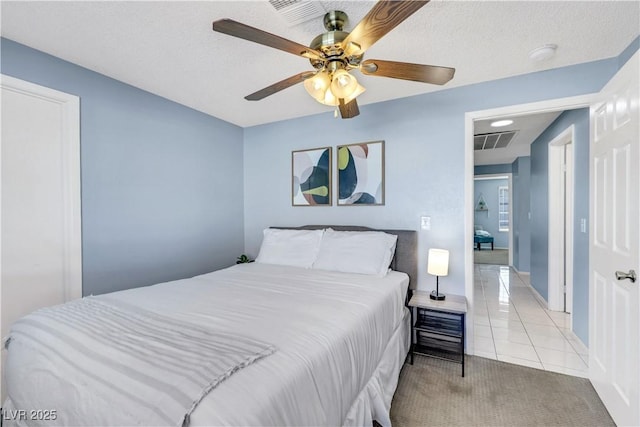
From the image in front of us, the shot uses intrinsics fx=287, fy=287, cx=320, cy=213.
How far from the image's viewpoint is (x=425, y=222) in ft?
9.21

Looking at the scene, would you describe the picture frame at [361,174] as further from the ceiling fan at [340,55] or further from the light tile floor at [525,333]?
the light tile floor at [525,333]

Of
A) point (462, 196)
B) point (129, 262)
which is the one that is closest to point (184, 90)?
point (129, 262)

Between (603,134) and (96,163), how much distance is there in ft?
12.4

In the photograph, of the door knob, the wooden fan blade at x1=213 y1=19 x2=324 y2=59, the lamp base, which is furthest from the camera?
the lamp base

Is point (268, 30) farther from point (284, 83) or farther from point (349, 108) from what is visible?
point (349, 108)

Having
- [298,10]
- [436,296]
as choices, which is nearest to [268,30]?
[298,10]

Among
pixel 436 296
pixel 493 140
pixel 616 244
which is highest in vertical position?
pixel 493 140

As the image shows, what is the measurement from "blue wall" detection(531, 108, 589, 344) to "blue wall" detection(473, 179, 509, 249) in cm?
591

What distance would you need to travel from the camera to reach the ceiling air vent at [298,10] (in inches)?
61.0

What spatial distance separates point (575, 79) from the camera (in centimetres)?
225

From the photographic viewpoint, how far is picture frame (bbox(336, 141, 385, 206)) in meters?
3.02

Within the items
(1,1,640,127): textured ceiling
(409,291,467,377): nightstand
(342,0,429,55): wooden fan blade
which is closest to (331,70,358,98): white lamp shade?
(342,0,429,55): wooden fan blade

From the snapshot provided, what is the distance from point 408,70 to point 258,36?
2.71ft

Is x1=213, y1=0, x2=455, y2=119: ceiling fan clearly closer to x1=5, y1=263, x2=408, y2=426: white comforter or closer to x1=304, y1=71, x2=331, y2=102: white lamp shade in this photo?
x1=304, y1=71, x2=331, y2=102: white lamp shade
